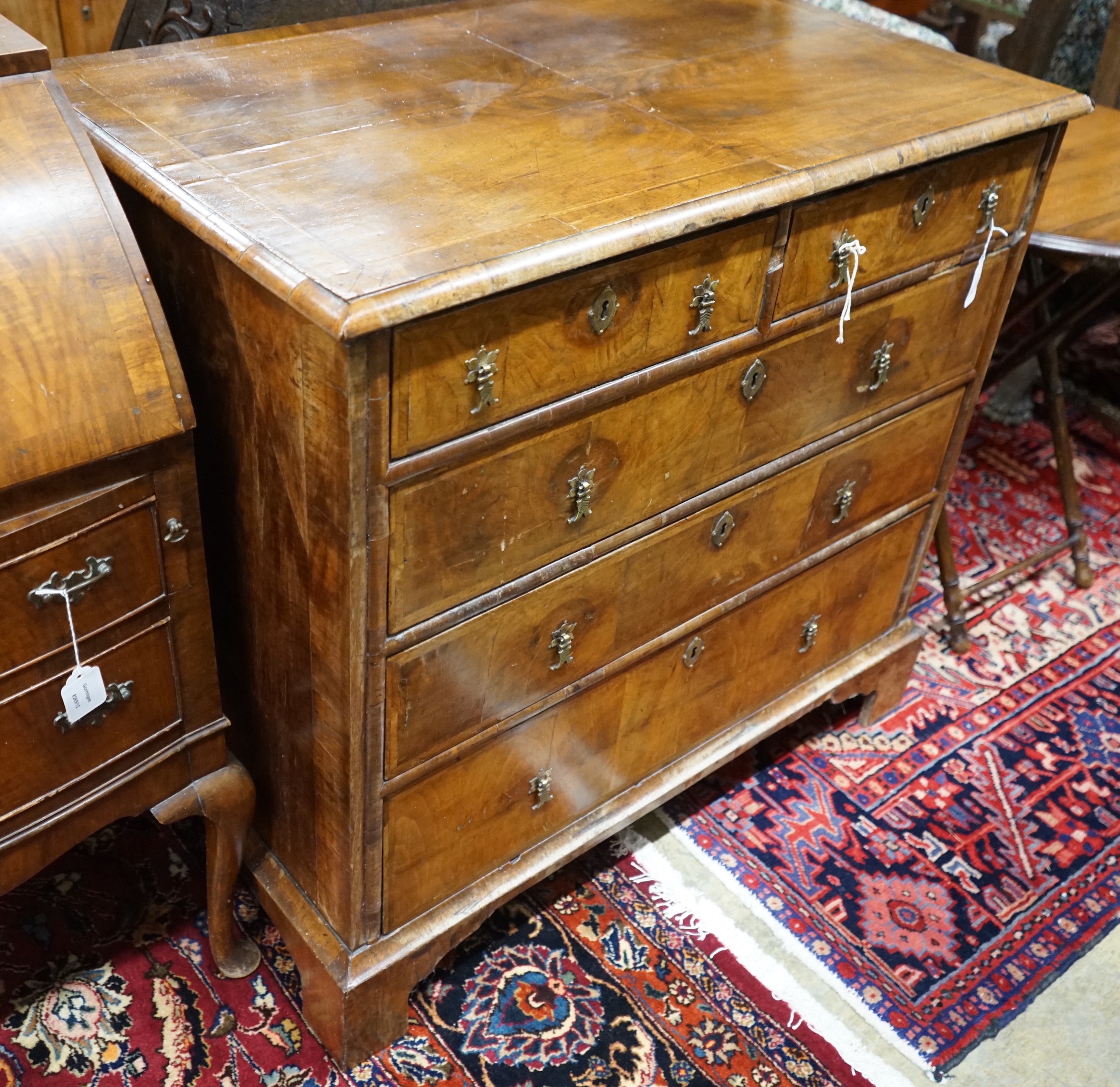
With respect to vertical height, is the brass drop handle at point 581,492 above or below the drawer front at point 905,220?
below

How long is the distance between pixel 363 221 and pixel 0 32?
461 millimetres

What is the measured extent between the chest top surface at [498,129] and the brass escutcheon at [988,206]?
0.37 feet

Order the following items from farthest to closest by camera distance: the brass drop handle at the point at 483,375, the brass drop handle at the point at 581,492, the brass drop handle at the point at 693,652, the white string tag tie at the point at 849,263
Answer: the brass drop handle at the point at 693,652, the white string tag tie at the point at 849,263, the brass drop handle at the point at 581,492, the brass drop handle at the point at 483,375

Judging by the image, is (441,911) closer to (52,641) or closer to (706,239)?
(52,641)

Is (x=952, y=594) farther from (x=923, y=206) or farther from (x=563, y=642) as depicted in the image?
(x=563, y=642)

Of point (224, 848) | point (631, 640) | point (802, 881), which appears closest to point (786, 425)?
point (631, 640)

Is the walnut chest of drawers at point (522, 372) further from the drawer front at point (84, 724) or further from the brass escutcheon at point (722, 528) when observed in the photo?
the drawer front at point (84, 724)

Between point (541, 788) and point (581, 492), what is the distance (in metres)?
0.54

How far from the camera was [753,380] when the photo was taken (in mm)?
1692

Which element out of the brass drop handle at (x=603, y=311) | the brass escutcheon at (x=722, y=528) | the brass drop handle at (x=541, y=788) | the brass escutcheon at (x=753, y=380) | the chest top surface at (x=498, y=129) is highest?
the chest top surface at (x=498, y=129)

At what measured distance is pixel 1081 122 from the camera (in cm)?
273

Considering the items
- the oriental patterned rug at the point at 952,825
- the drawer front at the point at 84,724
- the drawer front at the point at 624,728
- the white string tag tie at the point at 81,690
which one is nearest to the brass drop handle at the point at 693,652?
the drawer front at the point at 624,728

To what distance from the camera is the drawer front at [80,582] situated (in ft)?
4.15

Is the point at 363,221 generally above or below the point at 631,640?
above
